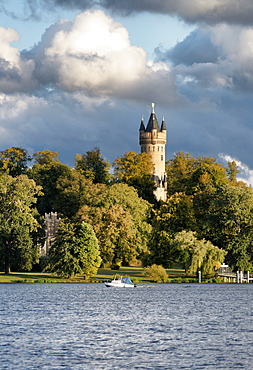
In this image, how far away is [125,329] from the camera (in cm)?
4950

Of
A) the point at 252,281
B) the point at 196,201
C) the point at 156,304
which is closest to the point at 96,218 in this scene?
the point at 196,201

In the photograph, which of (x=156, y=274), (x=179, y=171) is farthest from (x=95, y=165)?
(x=156, y=274)

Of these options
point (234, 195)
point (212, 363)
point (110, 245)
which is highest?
point (234, 195)

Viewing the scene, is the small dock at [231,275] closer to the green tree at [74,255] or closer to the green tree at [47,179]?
the green tree at [74,255]

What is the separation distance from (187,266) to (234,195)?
11.1 metres

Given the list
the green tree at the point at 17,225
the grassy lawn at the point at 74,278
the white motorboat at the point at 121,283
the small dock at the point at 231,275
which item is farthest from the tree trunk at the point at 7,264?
the small dock at the point at 231,275

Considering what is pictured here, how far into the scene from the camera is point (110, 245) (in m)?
104

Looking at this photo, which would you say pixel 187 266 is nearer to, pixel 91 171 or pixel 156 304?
pixel 156 304

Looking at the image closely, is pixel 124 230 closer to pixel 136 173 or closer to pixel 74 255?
pixel 74 255

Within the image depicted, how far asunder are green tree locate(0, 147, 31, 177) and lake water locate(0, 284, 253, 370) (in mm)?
66039

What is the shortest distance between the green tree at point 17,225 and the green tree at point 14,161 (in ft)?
143

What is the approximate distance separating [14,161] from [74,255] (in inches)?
2450

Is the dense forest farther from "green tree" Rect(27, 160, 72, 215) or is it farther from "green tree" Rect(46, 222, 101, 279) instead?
"green tree" Rect(27, 160, 72, 215)

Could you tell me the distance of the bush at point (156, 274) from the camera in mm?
96375
